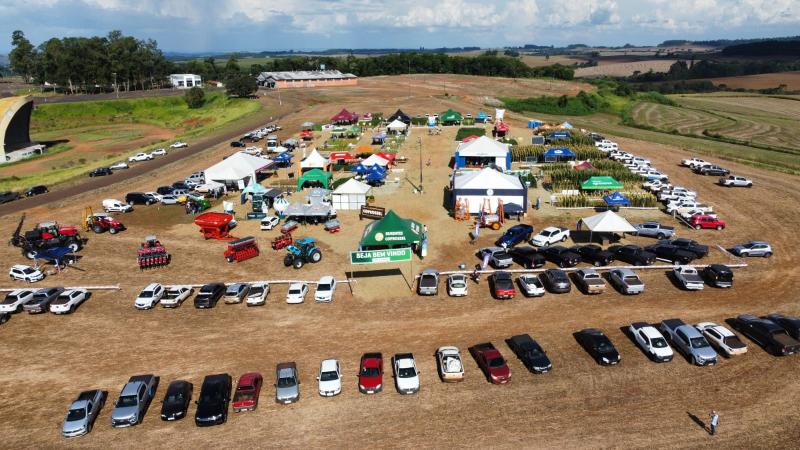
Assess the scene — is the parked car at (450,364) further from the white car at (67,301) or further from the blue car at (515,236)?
the white car at (67,301)

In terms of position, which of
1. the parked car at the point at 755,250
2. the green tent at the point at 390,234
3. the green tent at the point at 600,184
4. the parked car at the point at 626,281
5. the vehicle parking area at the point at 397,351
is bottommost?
the vehicle parking area at the point at 397,351

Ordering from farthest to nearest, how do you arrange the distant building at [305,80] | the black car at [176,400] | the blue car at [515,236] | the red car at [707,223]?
the distant building at [305,80]
the red car at [707,223]
the blue car at [515,236]
the black car at [176,400]

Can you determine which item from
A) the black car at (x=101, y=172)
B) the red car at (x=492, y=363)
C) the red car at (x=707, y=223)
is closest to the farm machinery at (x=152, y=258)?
the red car at (x=492, y=363)

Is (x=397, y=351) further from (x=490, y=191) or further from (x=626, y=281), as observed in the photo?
(x=490, y=191)

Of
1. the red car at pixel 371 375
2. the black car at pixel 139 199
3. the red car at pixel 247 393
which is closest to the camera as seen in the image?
the red car at pixel 247 393

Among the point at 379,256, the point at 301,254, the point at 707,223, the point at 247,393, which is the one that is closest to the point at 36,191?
the point at 301,254

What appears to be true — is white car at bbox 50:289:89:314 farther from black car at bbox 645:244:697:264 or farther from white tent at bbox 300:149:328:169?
black car at bbox 645:244:697:264
